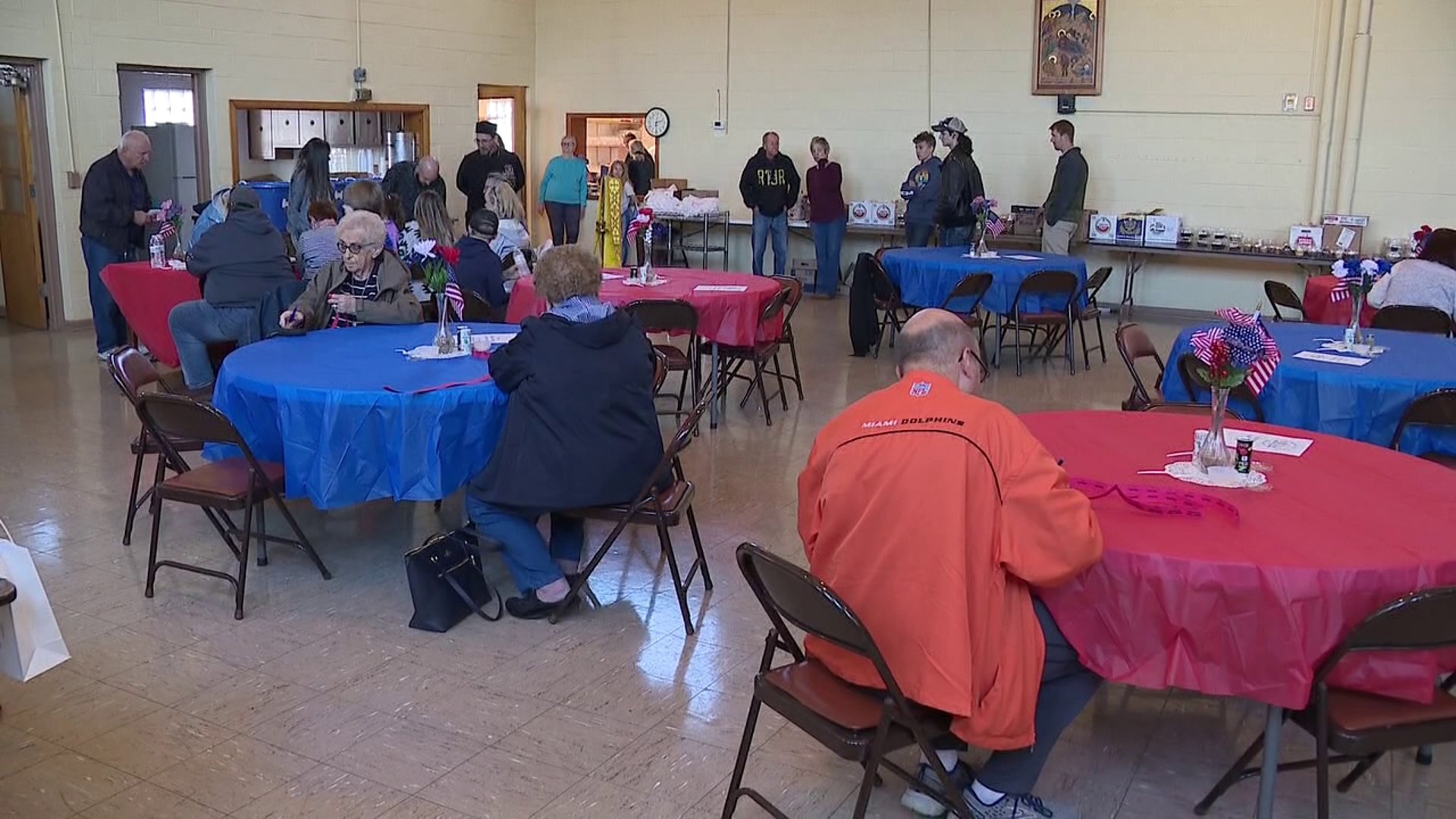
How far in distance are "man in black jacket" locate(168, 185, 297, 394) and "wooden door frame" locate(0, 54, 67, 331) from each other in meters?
3.86

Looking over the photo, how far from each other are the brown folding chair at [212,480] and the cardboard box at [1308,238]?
27.3ft

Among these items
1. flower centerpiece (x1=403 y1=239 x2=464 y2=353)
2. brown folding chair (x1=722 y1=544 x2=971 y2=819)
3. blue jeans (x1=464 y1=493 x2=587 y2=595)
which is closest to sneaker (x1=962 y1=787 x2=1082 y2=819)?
brown folding chair (x1=722 y1=544 x2=971 y2=819)

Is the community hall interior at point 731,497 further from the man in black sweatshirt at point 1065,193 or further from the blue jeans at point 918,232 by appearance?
the blue jeans at point 918,232

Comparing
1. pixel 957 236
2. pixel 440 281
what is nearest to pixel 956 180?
pixel 957 236

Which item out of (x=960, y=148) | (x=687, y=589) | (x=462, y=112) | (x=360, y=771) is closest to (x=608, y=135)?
(x=462, y=112)

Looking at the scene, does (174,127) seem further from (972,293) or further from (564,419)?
(564,419)

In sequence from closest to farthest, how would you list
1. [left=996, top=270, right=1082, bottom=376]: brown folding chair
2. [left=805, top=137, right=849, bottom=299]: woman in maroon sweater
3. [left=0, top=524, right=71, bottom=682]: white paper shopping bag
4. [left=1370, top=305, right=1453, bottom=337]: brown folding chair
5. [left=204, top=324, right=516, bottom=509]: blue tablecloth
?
[left=0, top=524, right=71, bottom=682]: white paper shopping bag
[left=204, top=324, right=516, bottom=509]: blue tablecloth
[left=1370, top=305, right=1453, bottom=337]: brown folding chair
[left=996, top=270, right=1082, bottom=376]: brown folding chair
[left=805, top=137, right=849, bottom=299]: woman in maroon sweater

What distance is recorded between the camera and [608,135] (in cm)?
1418

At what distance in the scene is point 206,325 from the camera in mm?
6105

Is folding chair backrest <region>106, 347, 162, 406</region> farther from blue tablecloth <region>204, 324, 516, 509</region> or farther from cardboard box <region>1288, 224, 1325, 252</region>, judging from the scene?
cardboard box <region>1288, 224, 1325, 252</region>

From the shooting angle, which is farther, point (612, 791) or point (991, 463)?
point (612, 791)

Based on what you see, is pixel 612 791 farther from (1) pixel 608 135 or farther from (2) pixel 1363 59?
(1) pixel 608 135

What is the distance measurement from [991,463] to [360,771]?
1744 millimetres

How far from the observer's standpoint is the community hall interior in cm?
250
